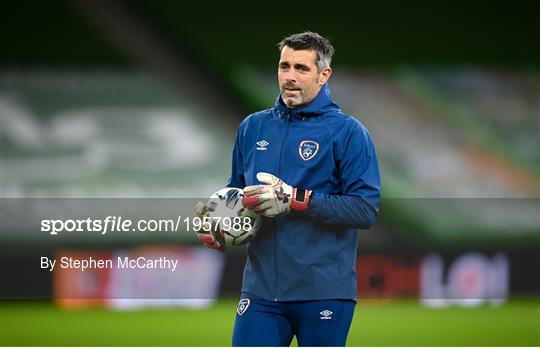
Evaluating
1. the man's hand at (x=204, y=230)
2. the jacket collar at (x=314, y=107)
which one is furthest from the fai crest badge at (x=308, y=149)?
the man's hand at (x=204, y=230)

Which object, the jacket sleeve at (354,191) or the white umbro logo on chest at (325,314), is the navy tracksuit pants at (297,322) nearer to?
the white umbro logo on chest at (325,314)

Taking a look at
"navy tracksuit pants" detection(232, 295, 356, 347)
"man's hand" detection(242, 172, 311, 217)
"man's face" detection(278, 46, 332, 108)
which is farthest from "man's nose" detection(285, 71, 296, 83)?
"navy tracksuit pants" detection(232, 295, 356, 347)

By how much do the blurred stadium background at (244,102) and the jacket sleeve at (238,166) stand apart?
7406 millimetres

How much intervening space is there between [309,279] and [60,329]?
5532 millimetres

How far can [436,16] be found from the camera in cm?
1234

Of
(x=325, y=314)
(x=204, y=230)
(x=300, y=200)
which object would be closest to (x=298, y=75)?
(x=300, y=200)

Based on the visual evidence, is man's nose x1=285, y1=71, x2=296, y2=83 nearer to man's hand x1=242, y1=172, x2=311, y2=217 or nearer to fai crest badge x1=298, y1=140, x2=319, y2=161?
fai crest badge x1=298, y1=140, x2=319, y2=161

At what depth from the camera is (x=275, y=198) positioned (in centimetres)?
350

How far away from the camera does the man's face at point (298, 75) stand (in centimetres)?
361

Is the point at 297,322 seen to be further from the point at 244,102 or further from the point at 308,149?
the point at 244,102

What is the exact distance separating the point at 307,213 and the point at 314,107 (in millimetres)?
415

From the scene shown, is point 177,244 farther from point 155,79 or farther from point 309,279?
point 309,279

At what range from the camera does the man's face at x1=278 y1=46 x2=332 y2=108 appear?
361cm

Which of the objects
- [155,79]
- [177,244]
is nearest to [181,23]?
[155,79]
